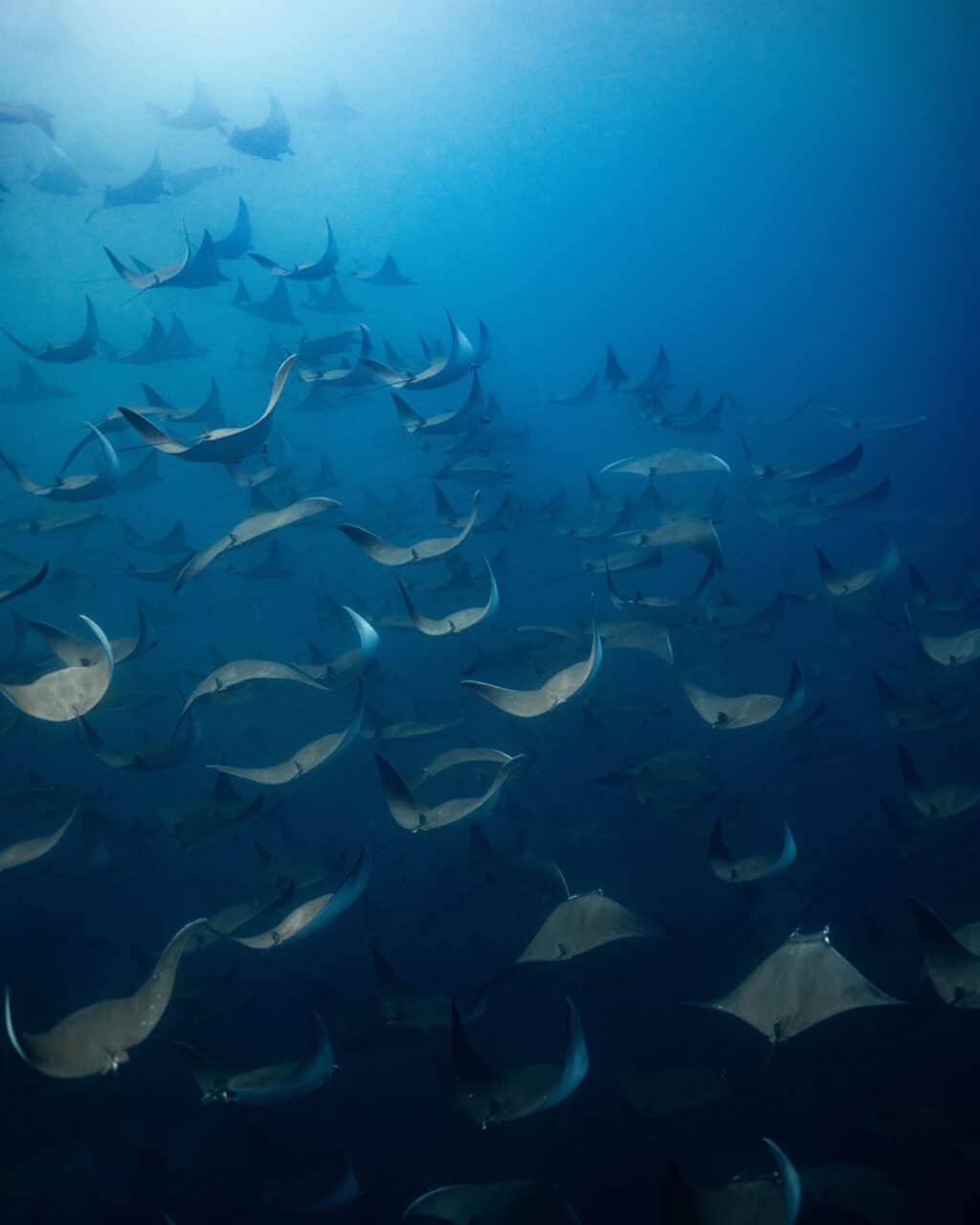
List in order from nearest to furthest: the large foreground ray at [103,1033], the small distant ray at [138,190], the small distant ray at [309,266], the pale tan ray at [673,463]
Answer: the large foreground ray at [103,1033] → the pale tan ray at [673,463] → the small distant ray at [309,266] → the small distant ray at [138,190]

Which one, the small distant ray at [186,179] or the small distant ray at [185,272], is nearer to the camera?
the small distant ray at [185,272]

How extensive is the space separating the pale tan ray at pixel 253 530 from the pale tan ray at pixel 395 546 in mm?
305

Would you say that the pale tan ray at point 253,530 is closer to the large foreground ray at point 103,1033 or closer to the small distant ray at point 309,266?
the large foreground ray at point 103,1033

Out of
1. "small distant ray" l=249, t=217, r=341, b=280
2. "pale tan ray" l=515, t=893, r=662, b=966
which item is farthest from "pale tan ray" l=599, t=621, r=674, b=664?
"small distant ray" l=249, t=217, r=341, b=280

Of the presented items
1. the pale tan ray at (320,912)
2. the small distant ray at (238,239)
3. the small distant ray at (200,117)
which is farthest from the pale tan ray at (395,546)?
the small distant ray at (200,117)

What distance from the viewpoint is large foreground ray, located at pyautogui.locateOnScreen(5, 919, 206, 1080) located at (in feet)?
9.75

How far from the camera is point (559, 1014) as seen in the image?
16.3 feet

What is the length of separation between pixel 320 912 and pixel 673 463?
19.2ft

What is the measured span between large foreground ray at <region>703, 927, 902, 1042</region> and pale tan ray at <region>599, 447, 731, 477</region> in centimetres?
490

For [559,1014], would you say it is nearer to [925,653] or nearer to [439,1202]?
[439,1202]

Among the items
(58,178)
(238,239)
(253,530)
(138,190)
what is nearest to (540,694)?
(253,530)

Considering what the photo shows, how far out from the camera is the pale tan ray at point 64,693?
3.91 m

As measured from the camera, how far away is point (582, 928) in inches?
141

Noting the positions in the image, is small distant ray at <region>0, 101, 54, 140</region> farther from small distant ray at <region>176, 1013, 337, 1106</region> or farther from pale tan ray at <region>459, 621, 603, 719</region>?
small distant ray at <region>176, 1013, 337, 1106</region>
